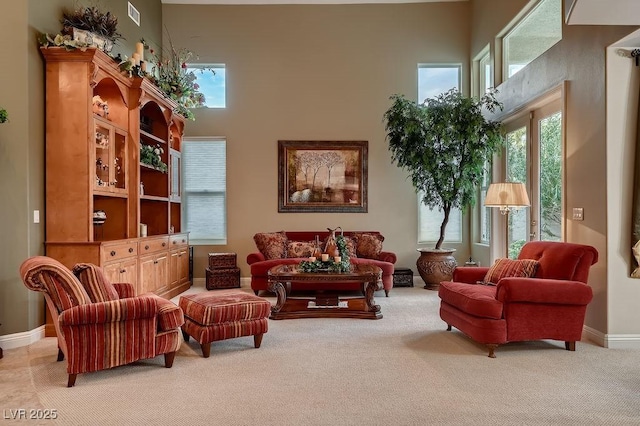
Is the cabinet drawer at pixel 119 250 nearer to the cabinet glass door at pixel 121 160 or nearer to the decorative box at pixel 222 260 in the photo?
the cabinet glass door at pixel 121 160

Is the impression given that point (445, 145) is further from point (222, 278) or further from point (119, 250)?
point (119, 250)

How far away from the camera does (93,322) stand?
9.99ft

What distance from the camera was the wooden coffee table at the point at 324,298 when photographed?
16.1 ft

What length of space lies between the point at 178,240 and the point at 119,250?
Result: 6.29ft

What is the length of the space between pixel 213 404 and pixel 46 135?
323cm

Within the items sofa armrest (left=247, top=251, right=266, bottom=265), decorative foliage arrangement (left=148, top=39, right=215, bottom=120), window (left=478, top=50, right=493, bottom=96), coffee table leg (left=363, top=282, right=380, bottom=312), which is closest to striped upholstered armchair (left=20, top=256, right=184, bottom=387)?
coffee table leg (left=363, top=282, right=380, bottom=312)

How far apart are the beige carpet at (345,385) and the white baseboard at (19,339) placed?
0.09m

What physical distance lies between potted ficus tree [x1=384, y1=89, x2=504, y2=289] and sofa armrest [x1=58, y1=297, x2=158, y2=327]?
4.46 m

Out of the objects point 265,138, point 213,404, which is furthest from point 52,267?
point 265,138

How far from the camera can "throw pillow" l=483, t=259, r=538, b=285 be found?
4090 mm

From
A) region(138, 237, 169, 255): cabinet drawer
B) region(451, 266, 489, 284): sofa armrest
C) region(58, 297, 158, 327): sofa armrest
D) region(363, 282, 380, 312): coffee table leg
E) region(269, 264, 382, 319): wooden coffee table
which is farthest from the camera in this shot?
region(138, 237, 169, 255): cabinet drawer

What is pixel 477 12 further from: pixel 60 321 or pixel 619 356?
pixel 60 321

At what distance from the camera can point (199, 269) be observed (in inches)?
295

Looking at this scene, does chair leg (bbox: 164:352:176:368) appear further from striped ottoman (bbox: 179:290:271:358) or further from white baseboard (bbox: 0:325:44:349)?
white baseboard (bbox: 0:325:44:349)
